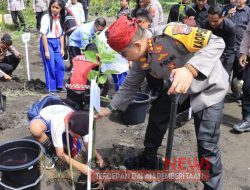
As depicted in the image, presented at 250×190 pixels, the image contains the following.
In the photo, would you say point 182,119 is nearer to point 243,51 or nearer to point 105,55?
point 243,51

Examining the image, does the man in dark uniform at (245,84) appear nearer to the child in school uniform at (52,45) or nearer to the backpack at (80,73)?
the backpack at (80,73)

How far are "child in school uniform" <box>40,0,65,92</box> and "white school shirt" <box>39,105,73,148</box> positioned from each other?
2.30 meters

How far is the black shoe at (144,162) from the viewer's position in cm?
340

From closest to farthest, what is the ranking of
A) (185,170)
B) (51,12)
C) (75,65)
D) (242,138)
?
1. (185,170)
2. (242,138)
3. (75,65)
4. (51,12)

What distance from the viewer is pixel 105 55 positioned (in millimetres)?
2268

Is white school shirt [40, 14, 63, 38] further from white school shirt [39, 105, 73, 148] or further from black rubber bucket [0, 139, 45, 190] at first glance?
black rubber bucket [0, 139, 45, 190]

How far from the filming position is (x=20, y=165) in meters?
2.86

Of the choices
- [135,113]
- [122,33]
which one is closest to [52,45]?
[135,113]

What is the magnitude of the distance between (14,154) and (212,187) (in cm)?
184

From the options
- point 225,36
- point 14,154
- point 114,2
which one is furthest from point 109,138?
point 114,2

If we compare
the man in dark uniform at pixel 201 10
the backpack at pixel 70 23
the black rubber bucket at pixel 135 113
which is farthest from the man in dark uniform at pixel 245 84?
the backpack at pixel 70 23

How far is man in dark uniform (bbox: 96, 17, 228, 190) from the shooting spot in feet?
6.95

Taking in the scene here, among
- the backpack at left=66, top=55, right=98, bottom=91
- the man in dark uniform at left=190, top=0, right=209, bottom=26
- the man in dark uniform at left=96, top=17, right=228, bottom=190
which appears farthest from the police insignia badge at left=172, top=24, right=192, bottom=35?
the man in dark uniform at left=190, top=0, right=209, bottom=26

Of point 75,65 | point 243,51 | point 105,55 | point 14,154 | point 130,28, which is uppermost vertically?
point 130,28
